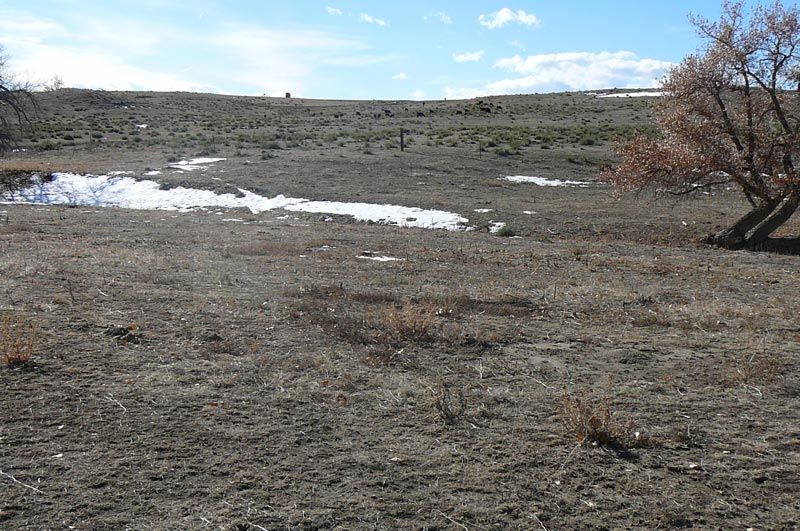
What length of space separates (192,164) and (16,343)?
26.6 meters

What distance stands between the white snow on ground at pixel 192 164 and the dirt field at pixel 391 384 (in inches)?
590

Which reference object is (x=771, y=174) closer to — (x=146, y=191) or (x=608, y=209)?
(x=608, y=209)

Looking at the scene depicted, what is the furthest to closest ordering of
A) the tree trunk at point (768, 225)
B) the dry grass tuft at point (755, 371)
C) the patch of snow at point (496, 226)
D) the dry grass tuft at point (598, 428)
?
the patch of snow at point (496, 226), the tree trunk at point (768, 225), the dry grass tuft at point (755, 371), the dry grass tuft at point (598, 428)

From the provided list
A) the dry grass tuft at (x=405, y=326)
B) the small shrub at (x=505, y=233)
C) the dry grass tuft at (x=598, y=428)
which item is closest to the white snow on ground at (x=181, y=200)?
the small shrub at (x=505, y=233)

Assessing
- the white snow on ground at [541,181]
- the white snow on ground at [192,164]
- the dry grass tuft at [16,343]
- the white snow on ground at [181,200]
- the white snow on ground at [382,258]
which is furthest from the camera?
the white snow on ground at [192,164]

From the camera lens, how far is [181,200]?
2408 centimetres

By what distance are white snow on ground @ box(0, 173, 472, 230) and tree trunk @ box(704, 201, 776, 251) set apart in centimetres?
632

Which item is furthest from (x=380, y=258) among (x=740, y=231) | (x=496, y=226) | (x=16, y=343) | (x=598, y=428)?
(x=740, y=231)

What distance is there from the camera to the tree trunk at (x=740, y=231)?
54.5ft

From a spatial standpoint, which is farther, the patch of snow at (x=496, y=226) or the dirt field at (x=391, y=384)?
the patch of snow at (x=496, y=226)

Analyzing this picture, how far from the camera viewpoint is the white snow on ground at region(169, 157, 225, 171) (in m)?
30.0

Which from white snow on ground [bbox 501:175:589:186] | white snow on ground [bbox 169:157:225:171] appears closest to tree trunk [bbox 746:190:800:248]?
white snow on ground [bbox 501:175:589:186]

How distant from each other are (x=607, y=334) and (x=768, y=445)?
2.96m

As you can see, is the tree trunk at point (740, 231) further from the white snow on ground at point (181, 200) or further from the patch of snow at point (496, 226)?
the white snow on ground at point (181, 200)
